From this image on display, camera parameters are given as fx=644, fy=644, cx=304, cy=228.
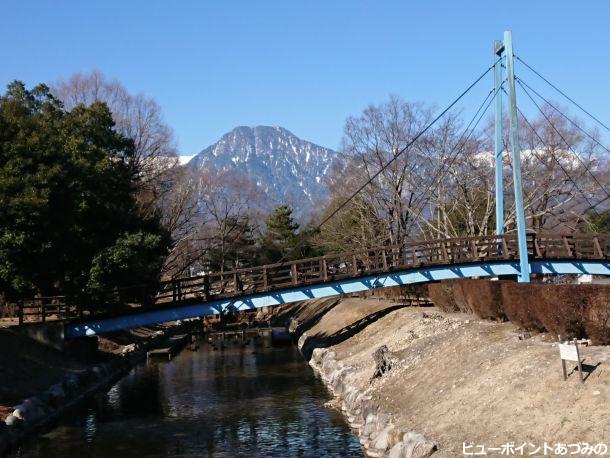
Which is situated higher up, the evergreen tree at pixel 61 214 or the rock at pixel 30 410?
the evergreen tree at pixel 61 214

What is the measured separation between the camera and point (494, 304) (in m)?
22.4

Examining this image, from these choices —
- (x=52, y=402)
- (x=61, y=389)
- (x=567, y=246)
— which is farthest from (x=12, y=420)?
(x=567, y=246)

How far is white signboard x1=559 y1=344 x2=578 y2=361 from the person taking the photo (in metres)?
12.6

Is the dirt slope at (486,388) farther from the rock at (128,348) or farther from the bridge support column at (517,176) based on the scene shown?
the rock at (128,348)

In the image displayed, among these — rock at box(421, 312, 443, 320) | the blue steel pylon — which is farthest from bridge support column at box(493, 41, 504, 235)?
rock at box(421, 312, 443, 320)

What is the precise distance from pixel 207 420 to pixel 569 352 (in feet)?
43.0

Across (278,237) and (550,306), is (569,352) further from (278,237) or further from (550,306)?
(278,237)

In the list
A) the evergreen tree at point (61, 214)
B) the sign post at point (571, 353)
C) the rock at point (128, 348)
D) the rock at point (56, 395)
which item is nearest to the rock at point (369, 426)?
the sign post at point (571, 353)

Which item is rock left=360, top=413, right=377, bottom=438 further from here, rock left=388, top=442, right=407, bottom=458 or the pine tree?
the pine tree

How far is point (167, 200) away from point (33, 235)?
2771cm

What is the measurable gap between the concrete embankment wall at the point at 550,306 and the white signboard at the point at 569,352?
240 centimetres

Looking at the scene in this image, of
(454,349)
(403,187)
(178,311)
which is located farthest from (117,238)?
(403,187)

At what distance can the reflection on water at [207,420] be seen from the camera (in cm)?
1819

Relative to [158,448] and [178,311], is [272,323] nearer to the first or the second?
[178,311]
